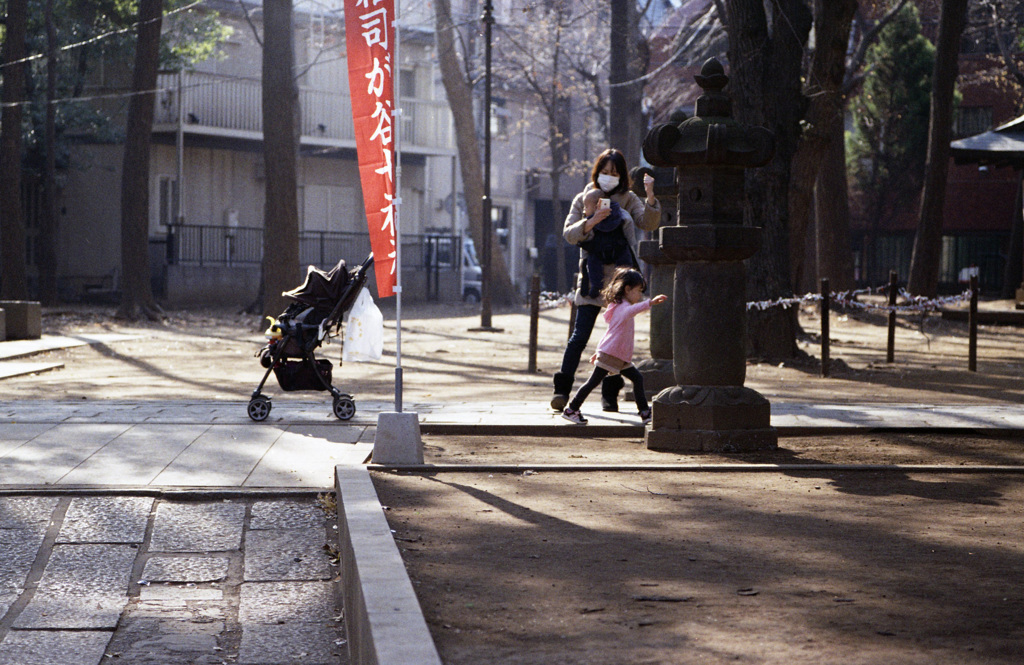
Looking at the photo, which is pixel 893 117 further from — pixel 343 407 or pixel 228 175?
pixel 343 407

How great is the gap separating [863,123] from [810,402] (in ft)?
94.6

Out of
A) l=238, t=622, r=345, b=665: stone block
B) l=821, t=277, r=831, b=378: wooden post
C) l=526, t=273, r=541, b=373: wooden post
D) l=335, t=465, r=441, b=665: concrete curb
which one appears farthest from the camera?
l=526, t=273, r=541, b=373: wooden post

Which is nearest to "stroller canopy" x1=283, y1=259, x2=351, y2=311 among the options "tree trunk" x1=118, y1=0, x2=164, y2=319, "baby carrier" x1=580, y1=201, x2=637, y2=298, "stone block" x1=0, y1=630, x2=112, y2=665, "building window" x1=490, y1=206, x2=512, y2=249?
"baby carrier" x1=580, y1=201, x2=637, y2=298

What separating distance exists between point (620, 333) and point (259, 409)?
2.75m

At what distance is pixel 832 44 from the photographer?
1666 centimetres

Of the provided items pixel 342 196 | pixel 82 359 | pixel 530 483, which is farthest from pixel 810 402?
pixel 342 196

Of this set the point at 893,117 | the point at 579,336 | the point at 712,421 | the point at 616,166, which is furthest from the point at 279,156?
the point at 893,117

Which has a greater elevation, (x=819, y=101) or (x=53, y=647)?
(x=819, y=101)

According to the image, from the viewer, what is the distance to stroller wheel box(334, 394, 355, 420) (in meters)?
9.23

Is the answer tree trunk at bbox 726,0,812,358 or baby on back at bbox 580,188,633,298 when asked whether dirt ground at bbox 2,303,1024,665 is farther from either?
tree trunk at bbox 726,0,812,358

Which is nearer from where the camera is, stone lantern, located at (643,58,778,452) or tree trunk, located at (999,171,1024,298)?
stone lantern, located at (643,58,778,452)

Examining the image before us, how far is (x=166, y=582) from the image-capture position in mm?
5449

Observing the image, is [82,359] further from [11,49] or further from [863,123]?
[863,123]

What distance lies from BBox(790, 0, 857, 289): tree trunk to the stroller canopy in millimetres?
8439
